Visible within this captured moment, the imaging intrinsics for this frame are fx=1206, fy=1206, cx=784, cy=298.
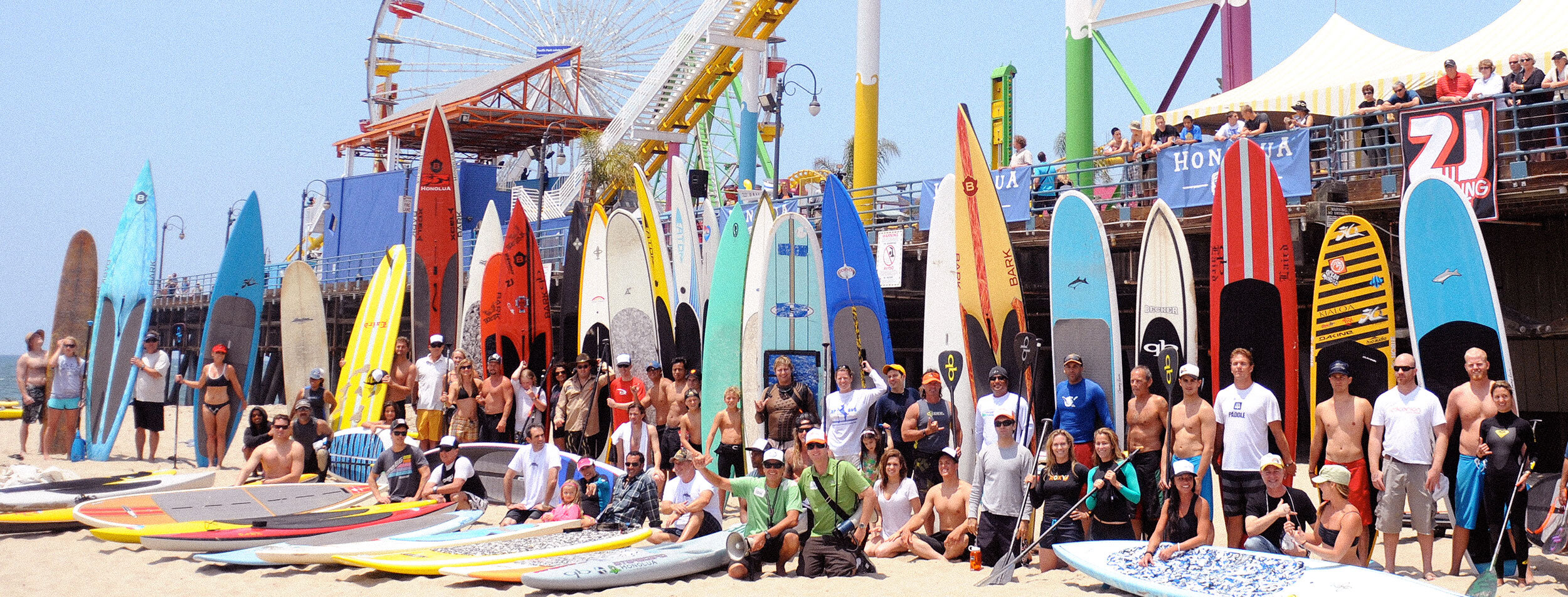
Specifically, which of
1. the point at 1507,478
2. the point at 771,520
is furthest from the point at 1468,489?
the point at 771,520

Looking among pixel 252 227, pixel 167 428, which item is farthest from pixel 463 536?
pixel 167 428

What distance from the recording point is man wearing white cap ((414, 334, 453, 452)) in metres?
9.49

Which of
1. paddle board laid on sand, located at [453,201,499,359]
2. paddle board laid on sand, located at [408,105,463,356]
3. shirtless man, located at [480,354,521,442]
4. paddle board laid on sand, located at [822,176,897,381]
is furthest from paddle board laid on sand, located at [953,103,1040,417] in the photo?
paddle board laid on sand, located at [408,105,463,356]

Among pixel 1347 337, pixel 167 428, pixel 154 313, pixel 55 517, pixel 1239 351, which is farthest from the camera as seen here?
pixel 154 313

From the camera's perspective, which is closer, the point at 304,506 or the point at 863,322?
the point at 304,506

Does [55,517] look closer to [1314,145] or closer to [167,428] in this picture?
[167,428]

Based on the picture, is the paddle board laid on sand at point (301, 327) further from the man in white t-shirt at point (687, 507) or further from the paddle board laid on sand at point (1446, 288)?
the paddle board laid on sand at point (1446, 288)

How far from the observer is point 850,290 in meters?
8.79

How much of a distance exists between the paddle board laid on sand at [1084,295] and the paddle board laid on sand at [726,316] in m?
2.53

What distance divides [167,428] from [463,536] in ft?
32.4

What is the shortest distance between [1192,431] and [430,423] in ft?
19.7

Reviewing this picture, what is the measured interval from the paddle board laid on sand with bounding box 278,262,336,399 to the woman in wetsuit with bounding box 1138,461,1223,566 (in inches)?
342

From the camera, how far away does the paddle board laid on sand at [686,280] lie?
10133 mm

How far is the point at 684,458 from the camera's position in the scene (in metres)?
6.71
